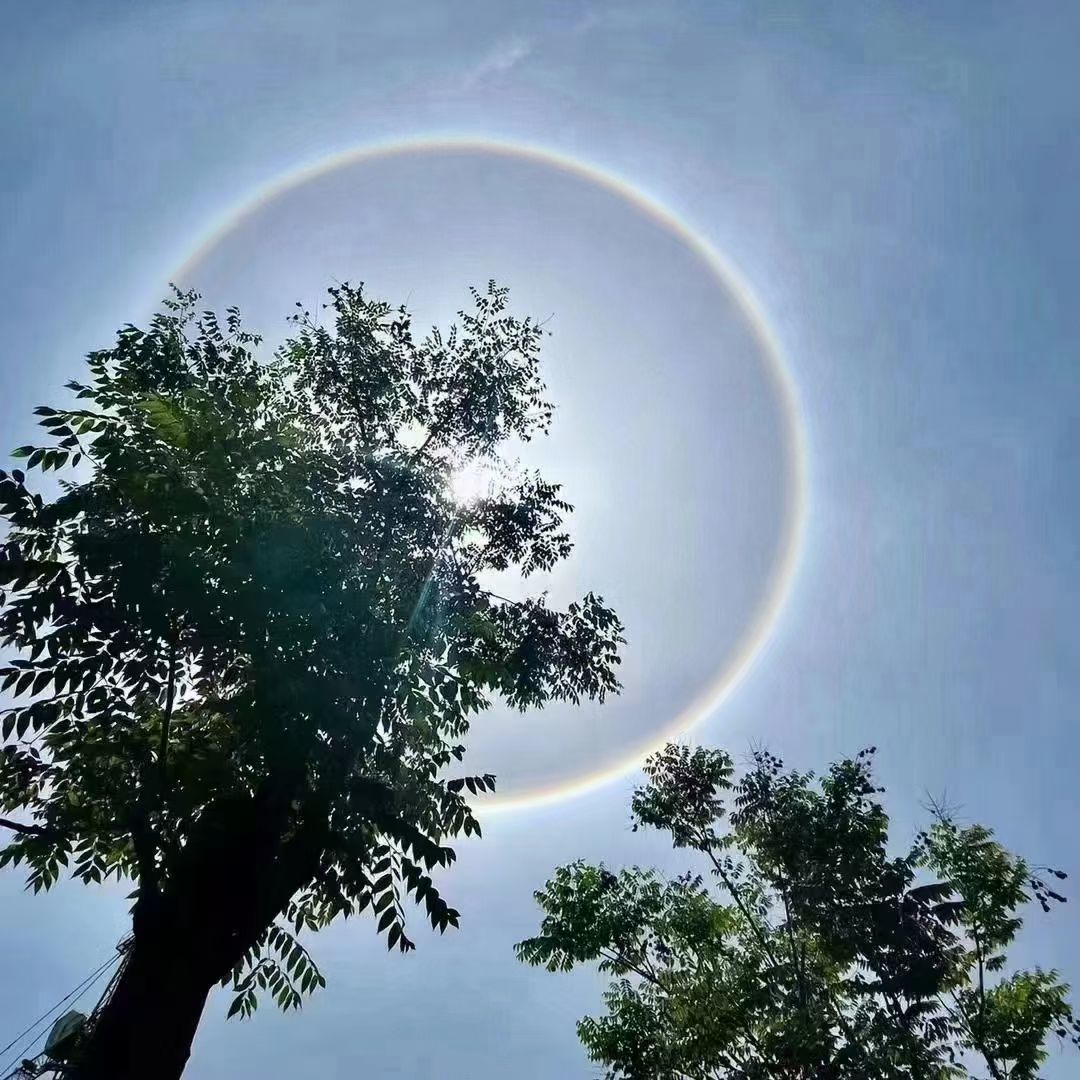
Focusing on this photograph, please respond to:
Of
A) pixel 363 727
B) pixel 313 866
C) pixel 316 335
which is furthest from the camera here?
pixel 316 335

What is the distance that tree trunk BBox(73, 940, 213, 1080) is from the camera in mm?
5727

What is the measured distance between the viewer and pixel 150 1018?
595 cm

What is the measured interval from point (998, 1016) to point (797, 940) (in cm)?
444

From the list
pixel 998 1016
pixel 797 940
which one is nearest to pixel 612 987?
pixel 797 940

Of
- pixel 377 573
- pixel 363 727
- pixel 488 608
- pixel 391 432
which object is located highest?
pixel 391 432

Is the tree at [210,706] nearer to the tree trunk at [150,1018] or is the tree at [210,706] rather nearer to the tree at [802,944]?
the tree trunk at [150,1018]

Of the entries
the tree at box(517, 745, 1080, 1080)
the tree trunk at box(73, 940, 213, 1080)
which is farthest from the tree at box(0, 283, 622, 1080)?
the tree at box(517, 745, 1080, 1080)

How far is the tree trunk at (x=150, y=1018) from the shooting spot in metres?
5.73

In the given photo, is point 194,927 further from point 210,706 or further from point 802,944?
point 802,944

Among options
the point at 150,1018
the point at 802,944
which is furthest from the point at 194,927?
the point at 802,944

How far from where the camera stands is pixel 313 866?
25.8 feet

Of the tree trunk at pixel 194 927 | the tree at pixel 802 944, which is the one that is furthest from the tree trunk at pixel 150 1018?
the tree at pixel 802 944

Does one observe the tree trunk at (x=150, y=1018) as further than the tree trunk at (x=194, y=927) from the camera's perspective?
No

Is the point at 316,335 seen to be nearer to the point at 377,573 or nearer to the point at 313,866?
the point at 377,573
